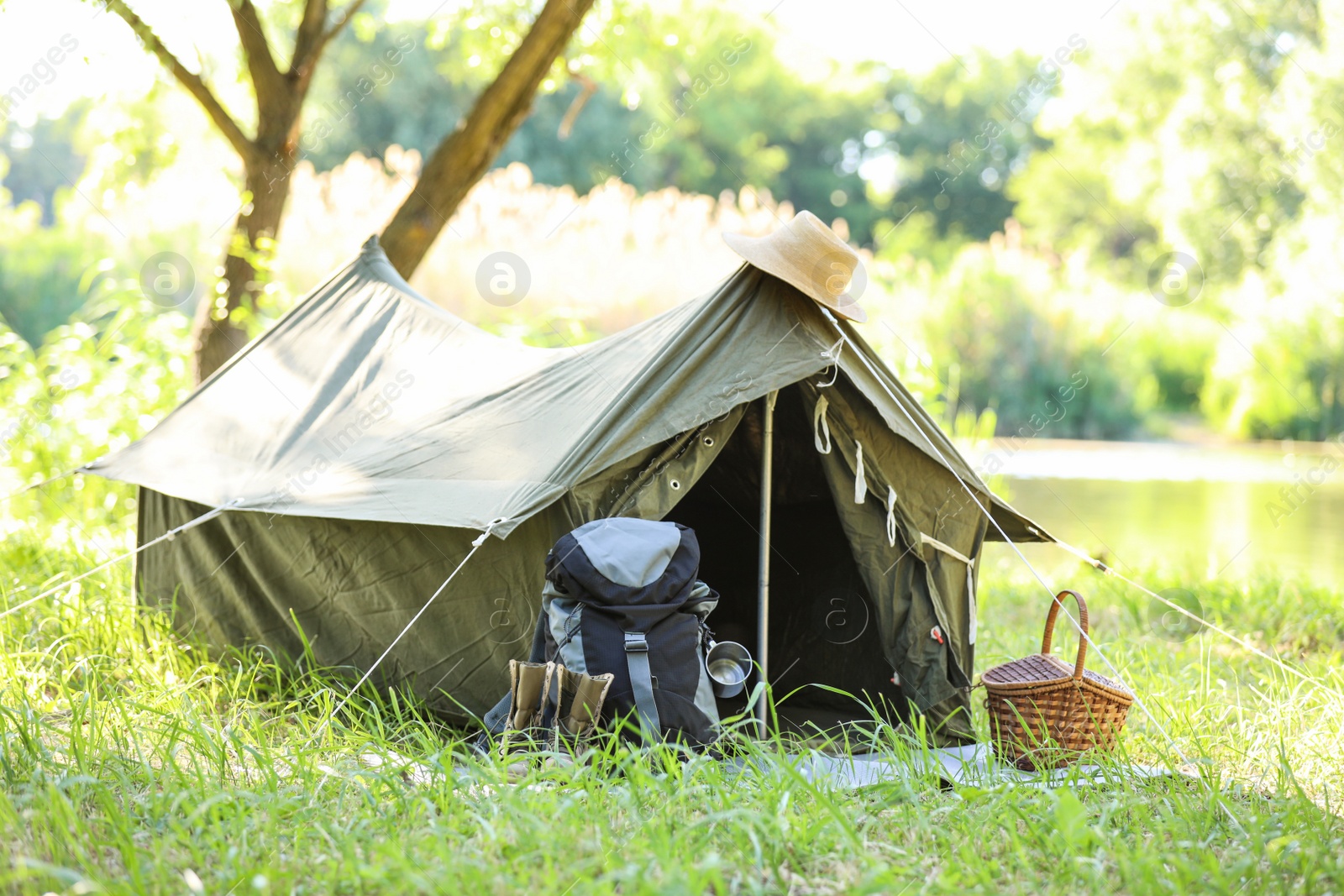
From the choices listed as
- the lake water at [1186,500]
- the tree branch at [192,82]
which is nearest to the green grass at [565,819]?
the tree branch at [192,82]

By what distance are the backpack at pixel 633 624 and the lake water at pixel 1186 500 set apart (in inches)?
117

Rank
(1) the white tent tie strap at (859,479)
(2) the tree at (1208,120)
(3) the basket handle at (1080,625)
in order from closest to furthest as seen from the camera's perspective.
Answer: (3) the basket handle at (1080,625) < (1) the white tent tie strap at (859,479) < (2) the tree at (1208,120)

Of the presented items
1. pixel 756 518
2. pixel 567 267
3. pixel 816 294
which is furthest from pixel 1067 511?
pixel 816 294

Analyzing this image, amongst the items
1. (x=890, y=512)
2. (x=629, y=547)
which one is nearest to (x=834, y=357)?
(x=890, y=512)

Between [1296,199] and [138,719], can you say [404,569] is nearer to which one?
[138,719]

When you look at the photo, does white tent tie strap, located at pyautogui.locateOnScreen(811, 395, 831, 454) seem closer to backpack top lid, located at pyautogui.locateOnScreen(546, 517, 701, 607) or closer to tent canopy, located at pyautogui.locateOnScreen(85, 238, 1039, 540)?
tent canopy, located at pyautogui.locateOnScreen(85, 238, 1039, 540)

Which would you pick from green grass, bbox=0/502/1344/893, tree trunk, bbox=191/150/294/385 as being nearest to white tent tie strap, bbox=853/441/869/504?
green grass, bbox=0/502/1344/893

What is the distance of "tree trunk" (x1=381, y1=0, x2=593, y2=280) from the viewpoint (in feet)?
16.1

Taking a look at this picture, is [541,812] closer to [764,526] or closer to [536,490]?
[536,490]

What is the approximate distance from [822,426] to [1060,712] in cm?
93

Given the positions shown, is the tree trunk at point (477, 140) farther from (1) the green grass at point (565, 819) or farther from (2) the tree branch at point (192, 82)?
(1) the green grass at point (565, 819)

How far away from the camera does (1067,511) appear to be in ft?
29.0

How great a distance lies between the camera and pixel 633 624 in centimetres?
258

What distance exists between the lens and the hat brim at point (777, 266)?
2906 millimetres
